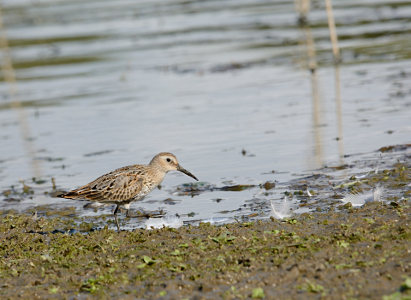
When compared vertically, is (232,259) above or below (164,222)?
above

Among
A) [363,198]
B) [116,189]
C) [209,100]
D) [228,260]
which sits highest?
[116,189]

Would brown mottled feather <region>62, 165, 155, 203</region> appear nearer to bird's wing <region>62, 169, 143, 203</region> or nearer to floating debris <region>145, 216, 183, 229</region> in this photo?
bird's wing <region>62, 169, 143, 203</region>

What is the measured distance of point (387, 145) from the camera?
45.5ft

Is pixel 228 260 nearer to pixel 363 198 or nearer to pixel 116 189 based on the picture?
pixel 363 198

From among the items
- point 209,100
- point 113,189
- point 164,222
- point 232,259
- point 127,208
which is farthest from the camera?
point 209,100

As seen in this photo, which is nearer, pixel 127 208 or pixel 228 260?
pixel 228 260

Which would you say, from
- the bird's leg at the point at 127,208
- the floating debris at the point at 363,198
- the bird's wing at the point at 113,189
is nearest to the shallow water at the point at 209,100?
the bird's leg at the point at 127,208

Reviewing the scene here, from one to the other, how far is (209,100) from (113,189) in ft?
29.4

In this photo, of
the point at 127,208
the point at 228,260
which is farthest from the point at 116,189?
the point at 228,260

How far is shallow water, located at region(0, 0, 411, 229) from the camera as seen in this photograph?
14.1 m

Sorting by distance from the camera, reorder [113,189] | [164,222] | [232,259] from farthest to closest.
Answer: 1. [113,189]
2. [164,222]
3. [232,259]

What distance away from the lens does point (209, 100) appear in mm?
19672

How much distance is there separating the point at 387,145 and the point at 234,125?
409cm

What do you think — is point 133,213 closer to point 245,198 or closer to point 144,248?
point 245,198
